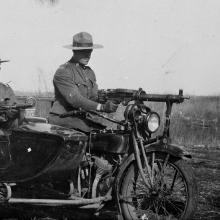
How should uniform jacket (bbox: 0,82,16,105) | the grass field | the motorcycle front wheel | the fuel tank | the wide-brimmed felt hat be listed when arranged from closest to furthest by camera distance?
the motorcycle front wheel < the fuel tank < the wide-brimmed felt hat < the grass field < uniform jacket (bbox: 0,82,16,105)

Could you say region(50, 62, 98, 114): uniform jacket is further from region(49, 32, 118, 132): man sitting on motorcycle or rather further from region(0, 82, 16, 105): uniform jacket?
region(0, 82, 16, 105): uniform jacket

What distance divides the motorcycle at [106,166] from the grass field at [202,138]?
853 millimetres

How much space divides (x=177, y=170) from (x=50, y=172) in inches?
46.7

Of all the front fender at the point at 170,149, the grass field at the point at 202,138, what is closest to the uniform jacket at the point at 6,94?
the grass field at the point at 202,138

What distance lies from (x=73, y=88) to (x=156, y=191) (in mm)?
1315

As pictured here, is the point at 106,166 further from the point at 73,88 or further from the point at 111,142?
the point at 73,88

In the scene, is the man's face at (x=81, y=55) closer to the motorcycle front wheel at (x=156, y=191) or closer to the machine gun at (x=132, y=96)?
the machine gun at (x=132, y=96)

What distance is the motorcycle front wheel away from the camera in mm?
4719

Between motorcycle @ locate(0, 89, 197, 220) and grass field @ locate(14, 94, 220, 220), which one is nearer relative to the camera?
motorcycle @ locate(0, 89, 197, 220)

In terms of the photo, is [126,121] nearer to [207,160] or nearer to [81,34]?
[81,34]

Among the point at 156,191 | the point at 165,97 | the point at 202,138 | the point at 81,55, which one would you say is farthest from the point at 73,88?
the point at 202,138

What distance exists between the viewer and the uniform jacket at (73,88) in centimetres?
504

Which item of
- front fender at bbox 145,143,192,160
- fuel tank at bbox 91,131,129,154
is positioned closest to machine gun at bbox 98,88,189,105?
fuel tank at bbox 91,131,129,154

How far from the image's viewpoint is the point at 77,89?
5.19m
